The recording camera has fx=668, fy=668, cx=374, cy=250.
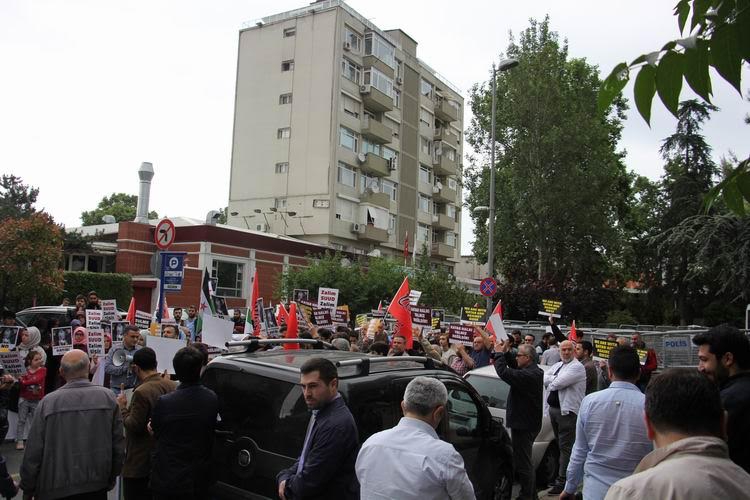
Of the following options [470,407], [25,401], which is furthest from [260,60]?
[470,407]

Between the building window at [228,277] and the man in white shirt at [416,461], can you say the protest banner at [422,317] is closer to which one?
the man in white shirt at [416,461]

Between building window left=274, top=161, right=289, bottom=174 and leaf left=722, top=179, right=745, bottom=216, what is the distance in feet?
158

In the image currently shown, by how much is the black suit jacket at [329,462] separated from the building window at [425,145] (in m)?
56.0

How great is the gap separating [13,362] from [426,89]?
54621 millimetres

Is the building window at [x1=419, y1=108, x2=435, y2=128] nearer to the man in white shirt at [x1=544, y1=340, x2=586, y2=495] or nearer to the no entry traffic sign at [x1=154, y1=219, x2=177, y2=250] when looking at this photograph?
the no entry traffic sign at [x1=154, y1=219, x2=177, y2=250]

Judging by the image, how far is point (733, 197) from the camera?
234cm

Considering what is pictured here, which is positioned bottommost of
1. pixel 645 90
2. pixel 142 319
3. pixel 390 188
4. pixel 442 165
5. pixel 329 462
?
pixel 329 462

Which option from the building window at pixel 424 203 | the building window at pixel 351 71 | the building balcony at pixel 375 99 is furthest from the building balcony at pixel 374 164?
the building window at pixel 424 203

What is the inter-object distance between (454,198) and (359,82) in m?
17.1

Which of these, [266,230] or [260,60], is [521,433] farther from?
[260,60]

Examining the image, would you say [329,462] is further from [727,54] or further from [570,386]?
[570,386]

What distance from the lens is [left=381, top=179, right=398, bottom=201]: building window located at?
177 feet

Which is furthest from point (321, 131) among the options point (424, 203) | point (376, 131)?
point (424, 203)

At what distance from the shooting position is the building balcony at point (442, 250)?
195ft
